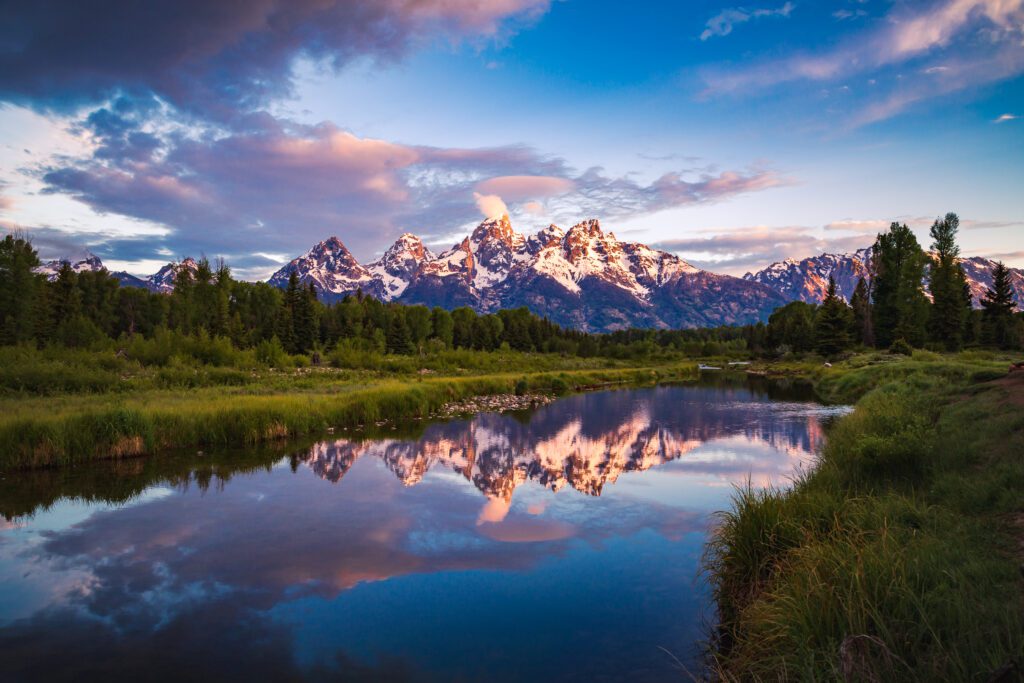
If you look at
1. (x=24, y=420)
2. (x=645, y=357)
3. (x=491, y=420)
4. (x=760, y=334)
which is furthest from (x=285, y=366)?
(x=760, y=334)

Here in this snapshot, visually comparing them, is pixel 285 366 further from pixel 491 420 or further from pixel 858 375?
pixel 858 375

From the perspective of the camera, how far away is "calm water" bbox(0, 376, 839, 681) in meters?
7.91

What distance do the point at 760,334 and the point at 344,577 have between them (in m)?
146

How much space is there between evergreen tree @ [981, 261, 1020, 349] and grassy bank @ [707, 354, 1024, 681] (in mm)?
53227

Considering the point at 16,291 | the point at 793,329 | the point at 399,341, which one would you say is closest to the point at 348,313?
the point at 399,341

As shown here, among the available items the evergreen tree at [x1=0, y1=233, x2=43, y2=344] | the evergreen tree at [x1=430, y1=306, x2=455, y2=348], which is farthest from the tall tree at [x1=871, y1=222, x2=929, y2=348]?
the evergreen tree at [x1=0, y1=233, x2=43, y2=344]

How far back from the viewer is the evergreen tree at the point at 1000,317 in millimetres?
52828

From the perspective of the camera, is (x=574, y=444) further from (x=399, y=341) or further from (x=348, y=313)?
(x=348, y=313)

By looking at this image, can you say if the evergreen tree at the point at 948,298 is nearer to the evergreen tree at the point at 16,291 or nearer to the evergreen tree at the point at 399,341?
the evergreen tree at the point at 399,341

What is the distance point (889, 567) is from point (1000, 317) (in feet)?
222

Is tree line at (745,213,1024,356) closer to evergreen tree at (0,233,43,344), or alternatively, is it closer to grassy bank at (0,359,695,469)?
grassy bank at (0,359,695,469)

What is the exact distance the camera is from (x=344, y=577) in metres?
10.7

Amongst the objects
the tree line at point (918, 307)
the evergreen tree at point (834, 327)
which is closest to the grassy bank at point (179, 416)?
the tree line at point (918, 307)

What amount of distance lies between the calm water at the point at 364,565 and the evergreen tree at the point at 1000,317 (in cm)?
4779
